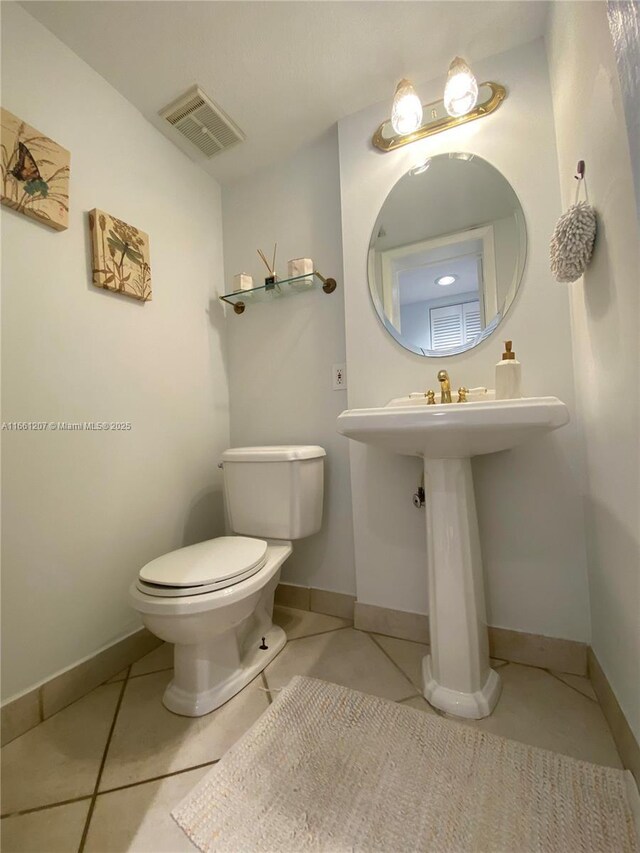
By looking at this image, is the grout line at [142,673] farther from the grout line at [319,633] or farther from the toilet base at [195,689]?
the grout line at [319,633]

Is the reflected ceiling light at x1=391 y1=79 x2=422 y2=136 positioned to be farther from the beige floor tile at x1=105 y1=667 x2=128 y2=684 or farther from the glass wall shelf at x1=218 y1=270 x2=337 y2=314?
the beige floor tile at x1=105 y1=667 x2=128 y2=684

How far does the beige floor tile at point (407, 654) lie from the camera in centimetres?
112

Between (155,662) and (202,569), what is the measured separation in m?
0.56

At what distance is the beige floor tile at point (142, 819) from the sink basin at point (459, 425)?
0.89 m

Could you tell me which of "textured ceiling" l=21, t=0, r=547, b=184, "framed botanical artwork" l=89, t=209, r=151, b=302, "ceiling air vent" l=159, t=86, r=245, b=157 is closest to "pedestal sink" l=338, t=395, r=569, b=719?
"framed botanical artwork" l=89, t=209, r=151, b=302

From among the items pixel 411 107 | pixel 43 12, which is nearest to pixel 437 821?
pixel 411 107

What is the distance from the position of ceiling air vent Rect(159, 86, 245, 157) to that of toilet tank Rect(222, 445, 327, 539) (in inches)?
54.3

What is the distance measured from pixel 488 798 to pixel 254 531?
0.96 m

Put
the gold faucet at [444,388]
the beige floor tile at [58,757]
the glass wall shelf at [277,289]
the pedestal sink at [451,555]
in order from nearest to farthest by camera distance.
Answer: the beige floor tile at [58,757] < the pedestal sink at [451,555] < the gold faucet at [444,388] < the glass wall shelf at [277,289]

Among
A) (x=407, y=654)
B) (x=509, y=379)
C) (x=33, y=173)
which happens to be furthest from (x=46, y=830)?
(x=33, y=173)

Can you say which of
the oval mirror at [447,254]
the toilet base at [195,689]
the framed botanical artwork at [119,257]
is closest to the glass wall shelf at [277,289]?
the oval mirror at [447,254]

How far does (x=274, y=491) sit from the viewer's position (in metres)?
1.34

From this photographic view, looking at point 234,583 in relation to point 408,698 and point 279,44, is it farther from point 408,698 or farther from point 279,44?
point 279,44

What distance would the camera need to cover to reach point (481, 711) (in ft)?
3.10
